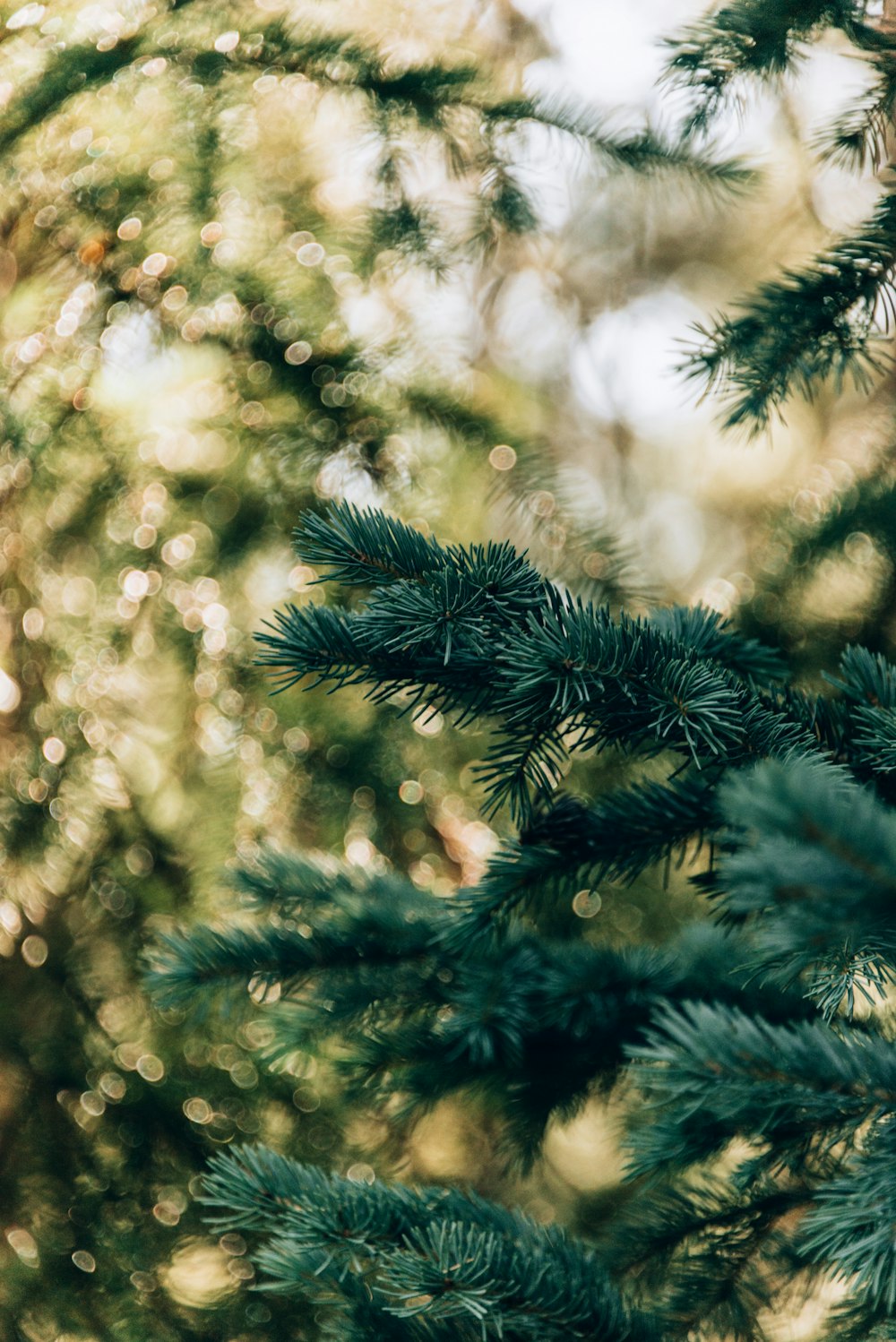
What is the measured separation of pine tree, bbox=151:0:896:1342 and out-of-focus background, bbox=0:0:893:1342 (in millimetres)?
248

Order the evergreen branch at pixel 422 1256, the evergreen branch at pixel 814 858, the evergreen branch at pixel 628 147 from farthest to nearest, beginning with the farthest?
the evergreen branch at pixel 628 147
the evergreen branch at pixel 422 1256
the evergreen branch at pixel 814 858

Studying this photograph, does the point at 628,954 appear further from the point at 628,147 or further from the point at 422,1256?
the point at 628,147

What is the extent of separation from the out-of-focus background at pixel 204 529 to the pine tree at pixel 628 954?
0.82 feet

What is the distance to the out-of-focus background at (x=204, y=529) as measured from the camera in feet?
2.44

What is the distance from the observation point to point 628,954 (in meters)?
0.54

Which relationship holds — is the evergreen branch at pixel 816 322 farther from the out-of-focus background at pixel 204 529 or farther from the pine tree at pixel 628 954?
the out-of-focus background at pixel 204 529

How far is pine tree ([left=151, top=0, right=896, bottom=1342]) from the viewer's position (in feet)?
0.90

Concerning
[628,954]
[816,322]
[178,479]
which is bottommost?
[628,954]

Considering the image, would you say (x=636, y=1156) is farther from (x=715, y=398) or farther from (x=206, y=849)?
(x=206, y=849)

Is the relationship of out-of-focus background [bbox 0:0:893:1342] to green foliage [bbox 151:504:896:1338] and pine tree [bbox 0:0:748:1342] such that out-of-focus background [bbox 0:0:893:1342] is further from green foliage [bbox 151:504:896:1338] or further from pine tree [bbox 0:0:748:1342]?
green foliage [bbox 151:504:896:1338]

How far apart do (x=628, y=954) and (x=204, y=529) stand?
22.9 inches

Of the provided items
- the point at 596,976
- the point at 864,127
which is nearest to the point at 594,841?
the point at 596,976

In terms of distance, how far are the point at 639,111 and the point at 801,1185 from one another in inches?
28.1

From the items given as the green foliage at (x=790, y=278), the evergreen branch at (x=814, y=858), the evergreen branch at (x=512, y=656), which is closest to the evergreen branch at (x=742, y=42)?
the green foliage at (x=790, y=278)
